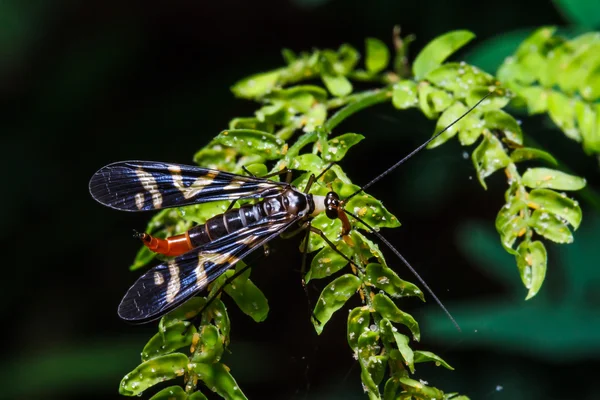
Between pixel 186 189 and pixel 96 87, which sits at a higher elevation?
pixel 96 87

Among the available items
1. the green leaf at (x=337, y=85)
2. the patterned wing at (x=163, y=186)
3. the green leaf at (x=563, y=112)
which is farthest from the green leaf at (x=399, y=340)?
the green leaf at (x=563, y=112)

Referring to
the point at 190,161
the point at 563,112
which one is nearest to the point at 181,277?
the point at 563,112

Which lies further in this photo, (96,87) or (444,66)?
(96,87)

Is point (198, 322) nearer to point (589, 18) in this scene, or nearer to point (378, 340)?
point (378, 340)

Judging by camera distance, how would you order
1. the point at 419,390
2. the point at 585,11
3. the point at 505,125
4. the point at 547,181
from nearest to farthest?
the point at 419,390 < the point at 547,181 < the point at 505,125 < the point at 585,11

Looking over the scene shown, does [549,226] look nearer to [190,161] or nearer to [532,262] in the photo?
[532,262]

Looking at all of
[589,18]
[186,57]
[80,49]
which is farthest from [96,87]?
[589,18]

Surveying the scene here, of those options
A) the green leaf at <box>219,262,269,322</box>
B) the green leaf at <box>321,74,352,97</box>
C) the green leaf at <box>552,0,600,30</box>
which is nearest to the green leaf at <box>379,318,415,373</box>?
the green leaf at <box>219,262,269,322</box>
